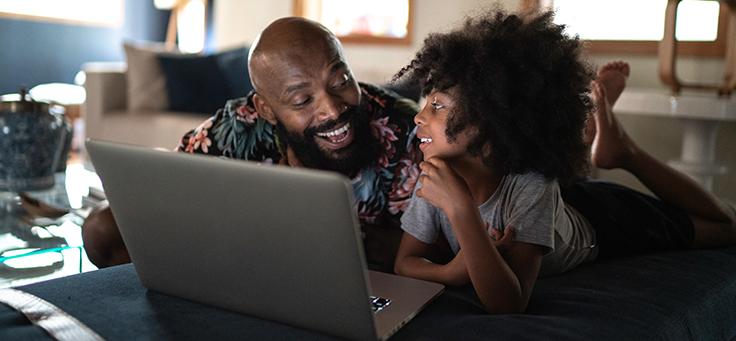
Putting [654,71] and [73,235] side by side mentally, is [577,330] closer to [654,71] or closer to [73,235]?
[73,235]

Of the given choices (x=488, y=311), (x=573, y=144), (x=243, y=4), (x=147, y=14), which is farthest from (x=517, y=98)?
(x=147, y=14)

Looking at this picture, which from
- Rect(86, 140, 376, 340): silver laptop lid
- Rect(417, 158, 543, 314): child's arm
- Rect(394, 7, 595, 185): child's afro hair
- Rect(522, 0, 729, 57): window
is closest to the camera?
Rect(86, 140, 376, 340): silver laptop lid

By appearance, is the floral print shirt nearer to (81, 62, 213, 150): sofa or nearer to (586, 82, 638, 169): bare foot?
(586, 82, 638, 169): bare foot

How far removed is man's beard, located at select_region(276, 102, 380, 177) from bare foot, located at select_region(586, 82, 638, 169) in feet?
1.75

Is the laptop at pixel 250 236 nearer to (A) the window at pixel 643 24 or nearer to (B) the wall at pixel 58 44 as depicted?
(A) the window at pixel 643 24

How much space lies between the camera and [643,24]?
9.46 ft

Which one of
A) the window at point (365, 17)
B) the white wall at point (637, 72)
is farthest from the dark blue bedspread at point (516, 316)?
the window at point (365, 17)

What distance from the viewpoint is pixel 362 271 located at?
60cm

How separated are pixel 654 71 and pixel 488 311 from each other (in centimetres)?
246

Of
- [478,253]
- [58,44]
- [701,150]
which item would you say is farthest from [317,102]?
[58,44]

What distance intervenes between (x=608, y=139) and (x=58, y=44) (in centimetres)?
519

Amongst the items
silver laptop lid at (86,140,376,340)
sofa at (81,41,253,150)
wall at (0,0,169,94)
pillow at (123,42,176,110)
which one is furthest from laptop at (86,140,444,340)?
wall at (0,0,169,94)

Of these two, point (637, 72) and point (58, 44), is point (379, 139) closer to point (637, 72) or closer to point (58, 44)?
point (637, 72)

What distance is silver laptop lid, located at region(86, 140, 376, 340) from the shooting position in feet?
1.92
